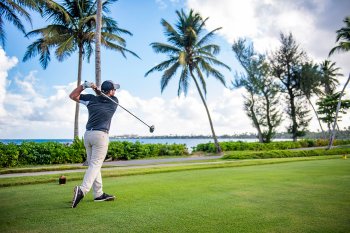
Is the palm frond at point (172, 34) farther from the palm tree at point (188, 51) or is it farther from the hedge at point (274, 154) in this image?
the hedge at point (274, 154)

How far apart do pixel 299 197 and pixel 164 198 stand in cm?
232

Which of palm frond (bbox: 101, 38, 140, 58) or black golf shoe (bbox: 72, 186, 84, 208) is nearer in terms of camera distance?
black golf shoe (bbox: 72, 186, 84, 208)

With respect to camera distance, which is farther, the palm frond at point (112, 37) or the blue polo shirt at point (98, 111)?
the palm frond at point (112, 37)

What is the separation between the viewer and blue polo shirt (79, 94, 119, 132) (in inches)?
196

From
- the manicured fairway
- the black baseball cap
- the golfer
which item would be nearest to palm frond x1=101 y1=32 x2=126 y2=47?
the black baseball cap

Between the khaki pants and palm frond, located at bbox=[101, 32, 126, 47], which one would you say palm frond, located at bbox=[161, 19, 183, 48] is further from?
the khaki pants

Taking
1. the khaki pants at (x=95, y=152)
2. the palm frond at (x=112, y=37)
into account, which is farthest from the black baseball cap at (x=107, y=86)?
the palm frond at (x=112, y=37)

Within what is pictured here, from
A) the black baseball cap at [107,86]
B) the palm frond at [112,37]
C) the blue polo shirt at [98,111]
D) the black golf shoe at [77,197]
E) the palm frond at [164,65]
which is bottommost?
the black golf shoe at [77,197]

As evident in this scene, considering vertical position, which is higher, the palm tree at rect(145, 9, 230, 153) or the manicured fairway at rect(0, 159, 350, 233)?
the palm tree at rect(145, 9, 230, 153)

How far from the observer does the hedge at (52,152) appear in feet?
51.0

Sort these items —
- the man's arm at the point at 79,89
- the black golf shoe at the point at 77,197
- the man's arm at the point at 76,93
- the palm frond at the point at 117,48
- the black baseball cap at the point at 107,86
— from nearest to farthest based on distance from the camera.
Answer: the black golf shoe at the point at 77,197
the man's arm at the point at 79,89
the man's arm at the point at 76,93
the black baseball cap at the point at 107,86
the palm frond at the point at 117,48

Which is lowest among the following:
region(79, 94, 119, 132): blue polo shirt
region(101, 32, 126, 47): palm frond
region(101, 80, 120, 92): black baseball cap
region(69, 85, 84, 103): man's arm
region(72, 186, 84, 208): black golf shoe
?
region(72, 186, 84, 208): black golf shoe

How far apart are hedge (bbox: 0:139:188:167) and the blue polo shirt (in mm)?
12917

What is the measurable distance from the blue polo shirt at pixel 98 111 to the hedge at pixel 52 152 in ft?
42.4
